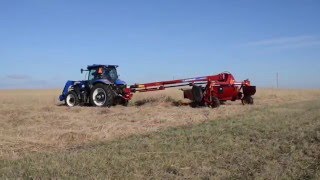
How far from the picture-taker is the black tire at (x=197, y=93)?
21281 mm

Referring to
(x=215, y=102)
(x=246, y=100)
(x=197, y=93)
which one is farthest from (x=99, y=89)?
(x=246, y=100)

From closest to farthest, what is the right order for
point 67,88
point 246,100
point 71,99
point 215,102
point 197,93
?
point 215,102
point 197,93
point 246,100
point 71,99
point 67,88

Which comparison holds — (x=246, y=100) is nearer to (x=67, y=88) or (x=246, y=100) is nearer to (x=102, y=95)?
(x=102, y=95)

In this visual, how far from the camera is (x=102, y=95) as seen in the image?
22594mm

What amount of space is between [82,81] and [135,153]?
1494 centimetres

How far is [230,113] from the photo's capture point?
719 inches

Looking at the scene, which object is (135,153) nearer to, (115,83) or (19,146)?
(19,146)

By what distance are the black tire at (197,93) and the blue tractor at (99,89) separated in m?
3.37

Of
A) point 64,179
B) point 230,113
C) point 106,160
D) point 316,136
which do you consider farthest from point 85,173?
point 230,113

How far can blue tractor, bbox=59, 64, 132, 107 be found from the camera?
73.9ft

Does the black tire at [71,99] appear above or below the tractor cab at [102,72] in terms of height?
below

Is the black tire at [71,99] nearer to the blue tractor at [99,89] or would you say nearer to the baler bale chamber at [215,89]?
the blue tractor at [99,89]

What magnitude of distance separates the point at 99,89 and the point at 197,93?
480 cm

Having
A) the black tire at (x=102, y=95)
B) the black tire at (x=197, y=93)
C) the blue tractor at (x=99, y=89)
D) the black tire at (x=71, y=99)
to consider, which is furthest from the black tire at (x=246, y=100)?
the black tire at (x=71, y=99)
